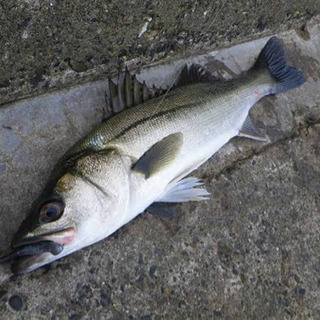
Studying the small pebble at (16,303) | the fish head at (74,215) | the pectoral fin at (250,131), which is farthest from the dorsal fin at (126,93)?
the small pebble at (16,303)

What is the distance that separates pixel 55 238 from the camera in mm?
1942

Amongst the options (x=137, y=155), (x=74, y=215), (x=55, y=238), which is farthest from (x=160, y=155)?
(x=55, y=238)

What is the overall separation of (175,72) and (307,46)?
37.3 inches

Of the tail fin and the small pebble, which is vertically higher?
the tail fin

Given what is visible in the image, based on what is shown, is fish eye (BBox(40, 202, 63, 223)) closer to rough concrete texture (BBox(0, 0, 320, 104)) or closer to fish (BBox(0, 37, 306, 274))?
fish (BBox(0, 37, 306, 274))

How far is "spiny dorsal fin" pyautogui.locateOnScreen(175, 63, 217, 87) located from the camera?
2590 mm

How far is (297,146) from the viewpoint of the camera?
9.43 feet

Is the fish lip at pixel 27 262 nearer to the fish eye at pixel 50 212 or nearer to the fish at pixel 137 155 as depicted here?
the fish at pixel 137 155

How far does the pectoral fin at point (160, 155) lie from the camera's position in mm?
2217

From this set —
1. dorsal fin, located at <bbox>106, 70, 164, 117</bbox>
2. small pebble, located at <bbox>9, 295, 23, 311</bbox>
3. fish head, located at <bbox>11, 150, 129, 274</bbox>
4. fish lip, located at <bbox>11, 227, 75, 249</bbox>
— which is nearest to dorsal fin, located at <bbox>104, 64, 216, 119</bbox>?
dorsal fin, located at <bbox>106, 70, 164, 117</bbox>

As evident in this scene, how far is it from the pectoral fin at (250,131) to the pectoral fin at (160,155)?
1.55 feet

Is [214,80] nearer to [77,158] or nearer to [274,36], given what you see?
[274,36]

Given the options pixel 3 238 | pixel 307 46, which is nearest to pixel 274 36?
pixel 307 46

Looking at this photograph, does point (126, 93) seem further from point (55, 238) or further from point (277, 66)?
point (277, 66)
